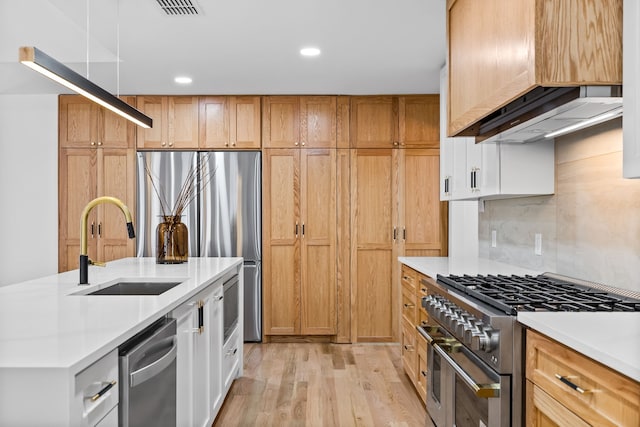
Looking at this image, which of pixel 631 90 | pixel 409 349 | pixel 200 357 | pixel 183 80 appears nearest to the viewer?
pixel 631 90

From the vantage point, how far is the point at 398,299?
482 cm

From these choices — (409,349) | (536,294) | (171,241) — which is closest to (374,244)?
(409,349)

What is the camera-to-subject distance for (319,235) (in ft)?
16.0

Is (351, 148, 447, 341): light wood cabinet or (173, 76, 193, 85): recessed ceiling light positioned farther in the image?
(351, 148, 447, 341): light wood cabinet

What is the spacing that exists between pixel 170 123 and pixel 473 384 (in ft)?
12.9

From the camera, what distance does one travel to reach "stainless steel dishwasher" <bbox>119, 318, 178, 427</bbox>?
56.7 inches

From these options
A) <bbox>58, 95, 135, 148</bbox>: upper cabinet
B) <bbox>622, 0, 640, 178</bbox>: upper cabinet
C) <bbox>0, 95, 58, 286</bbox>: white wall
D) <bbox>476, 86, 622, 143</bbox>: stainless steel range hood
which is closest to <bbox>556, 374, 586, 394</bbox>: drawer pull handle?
<bbox>622, 0, 640, 178</bbox>: upper cabinet

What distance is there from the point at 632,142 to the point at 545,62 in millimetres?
387

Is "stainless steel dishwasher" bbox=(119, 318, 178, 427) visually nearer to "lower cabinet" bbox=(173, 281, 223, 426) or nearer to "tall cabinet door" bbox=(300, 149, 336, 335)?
"lower cabinet" bbox=(173, 281, 223, 426)

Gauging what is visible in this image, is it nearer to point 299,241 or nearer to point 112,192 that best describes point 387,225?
point 299,241

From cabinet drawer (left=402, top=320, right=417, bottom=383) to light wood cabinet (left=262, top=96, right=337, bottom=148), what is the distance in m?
2.02

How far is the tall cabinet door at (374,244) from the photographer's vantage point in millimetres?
4844

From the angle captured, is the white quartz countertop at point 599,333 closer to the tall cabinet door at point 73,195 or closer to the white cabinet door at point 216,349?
the white cabinet door at point 216,349

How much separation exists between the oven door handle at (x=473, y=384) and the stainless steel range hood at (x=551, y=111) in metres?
1.02
